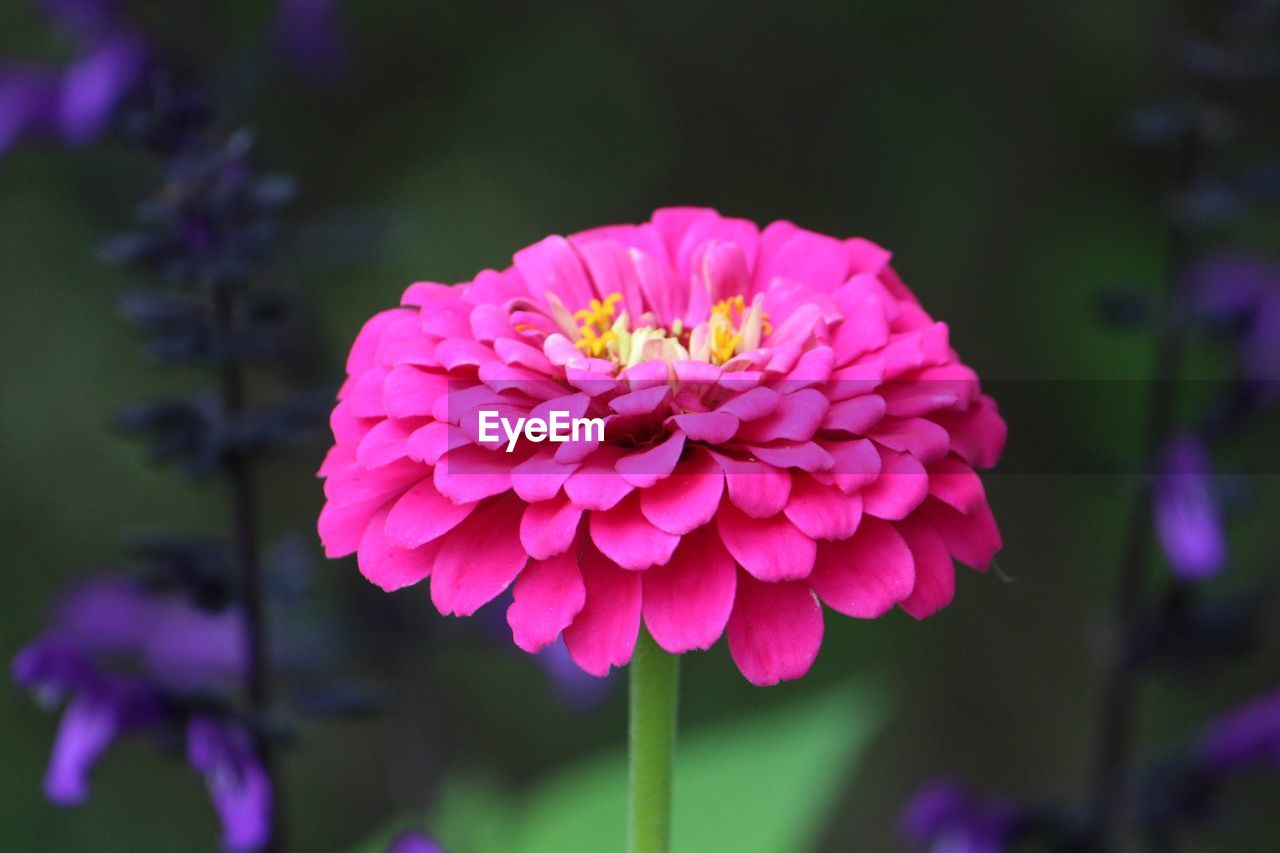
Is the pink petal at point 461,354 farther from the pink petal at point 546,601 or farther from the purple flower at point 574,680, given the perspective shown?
the purple flower at point 574,680

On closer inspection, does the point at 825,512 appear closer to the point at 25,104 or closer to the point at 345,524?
the point at 345,524

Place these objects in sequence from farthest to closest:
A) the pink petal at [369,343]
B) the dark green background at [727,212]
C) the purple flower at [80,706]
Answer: the dark green background at [727,212] < the purple flower at [80,706] < the pink petal at [369,343]

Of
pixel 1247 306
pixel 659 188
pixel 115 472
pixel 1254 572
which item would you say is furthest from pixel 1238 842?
pixel 115 472

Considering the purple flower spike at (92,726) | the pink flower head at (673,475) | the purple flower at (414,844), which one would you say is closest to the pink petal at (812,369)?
the pink flower head at (673,475)

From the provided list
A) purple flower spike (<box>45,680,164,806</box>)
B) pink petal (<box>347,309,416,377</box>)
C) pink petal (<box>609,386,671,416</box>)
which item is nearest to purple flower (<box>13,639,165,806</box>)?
purple flower spike (<box>45,680,164,806</box>)

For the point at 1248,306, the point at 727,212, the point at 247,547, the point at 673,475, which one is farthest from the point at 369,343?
the point at 727,212

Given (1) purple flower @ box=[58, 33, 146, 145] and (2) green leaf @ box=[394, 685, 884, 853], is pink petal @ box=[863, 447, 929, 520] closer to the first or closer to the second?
(2) green leaf @ box=[394, 685, 884, 853]
